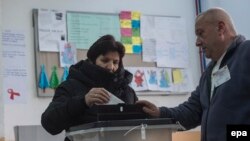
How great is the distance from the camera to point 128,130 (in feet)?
5.09

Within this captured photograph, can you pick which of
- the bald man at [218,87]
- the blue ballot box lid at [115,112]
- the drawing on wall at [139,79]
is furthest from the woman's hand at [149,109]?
the drawing on wall at [139,79]

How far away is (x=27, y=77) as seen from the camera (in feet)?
11.5

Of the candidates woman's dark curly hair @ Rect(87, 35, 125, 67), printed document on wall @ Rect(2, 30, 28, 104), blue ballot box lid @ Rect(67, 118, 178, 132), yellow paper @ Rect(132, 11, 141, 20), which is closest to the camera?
blue ballot box lid @ Rect(67, 118, 178, 132)

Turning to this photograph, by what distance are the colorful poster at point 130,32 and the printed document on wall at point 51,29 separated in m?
0.48

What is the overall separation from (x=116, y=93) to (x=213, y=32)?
0.50 meters

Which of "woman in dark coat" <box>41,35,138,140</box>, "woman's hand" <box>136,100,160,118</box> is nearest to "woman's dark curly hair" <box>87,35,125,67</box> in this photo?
"woman in dark coat" <box>41,35,138,140</box>

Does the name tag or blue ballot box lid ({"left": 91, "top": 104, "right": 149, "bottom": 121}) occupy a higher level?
the name tag

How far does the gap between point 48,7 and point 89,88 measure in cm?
183

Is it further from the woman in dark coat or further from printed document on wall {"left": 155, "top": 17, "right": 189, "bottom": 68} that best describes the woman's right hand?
printed document on wall {"left": 155, "top": 17, "right": 189, "bottom": 68}

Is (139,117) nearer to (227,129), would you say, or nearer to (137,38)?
(227,129)

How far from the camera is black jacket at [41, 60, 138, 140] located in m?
1.80

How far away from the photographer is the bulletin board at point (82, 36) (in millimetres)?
3551

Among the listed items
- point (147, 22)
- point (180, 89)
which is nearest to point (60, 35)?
point (147, 22)

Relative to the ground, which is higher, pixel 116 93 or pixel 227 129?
pixel 116 93
